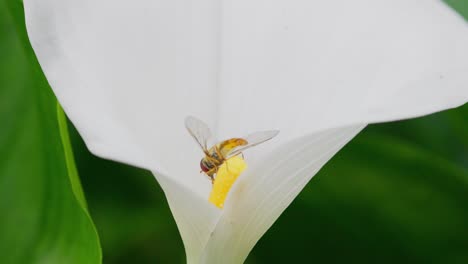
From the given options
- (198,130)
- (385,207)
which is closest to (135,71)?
(198,130)

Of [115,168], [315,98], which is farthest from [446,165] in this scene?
[115,168]

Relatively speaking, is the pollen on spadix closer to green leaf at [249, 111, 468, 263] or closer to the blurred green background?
the blurred green background

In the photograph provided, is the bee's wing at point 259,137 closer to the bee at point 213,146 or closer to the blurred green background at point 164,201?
the bee at point 213,146

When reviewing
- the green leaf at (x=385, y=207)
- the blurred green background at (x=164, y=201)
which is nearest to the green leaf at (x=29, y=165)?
the blurred green background at (x=164, y=201)

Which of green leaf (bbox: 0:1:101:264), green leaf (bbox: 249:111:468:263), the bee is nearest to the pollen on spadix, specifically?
the bee

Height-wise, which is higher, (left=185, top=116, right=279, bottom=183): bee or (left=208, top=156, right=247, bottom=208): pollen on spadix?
(left=185, top=116, right=279, bottom=183): bee

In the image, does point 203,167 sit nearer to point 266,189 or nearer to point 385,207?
point 266,189
